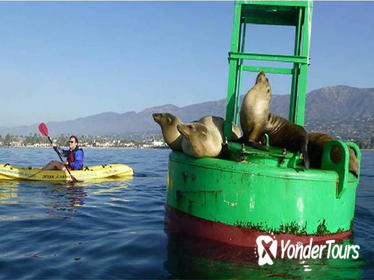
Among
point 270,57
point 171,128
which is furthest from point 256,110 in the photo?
point 171,128

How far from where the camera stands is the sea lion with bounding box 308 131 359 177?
631 centimetres

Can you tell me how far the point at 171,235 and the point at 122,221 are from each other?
1.87 meters

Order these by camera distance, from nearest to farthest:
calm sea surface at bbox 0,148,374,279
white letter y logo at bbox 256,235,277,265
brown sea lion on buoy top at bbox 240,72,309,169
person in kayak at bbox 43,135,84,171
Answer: calm sea surface at bbox 0,148,374,279 → white letter y logo at bbox 256,235,277,265 → brown sea lion on buoy top at bbox 240,72,309,169 → person in kayak at bbox 43,135,84,171

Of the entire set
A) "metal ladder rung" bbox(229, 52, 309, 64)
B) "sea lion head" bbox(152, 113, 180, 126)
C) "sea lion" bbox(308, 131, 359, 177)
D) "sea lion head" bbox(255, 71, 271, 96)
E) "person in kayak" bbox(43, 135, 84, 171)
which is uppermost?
"metal ladder rung" bbox(229, 52, 309, 64)

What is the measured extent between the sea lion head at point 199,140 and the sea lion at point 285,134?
1.06 m

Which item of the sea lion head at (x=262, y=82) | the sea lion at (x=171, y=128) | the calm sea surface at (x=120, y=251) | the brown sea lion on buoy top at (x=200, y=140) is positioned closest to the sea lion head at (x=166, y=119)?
the sea lion at (x=171, y=128)

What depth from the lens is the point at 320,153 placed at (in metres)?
6.64

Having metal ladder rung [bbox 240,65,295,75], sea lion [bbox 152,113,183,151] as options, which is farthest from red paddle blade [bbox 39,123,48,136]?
metal ladder rung [bbox 240,65,295,75]

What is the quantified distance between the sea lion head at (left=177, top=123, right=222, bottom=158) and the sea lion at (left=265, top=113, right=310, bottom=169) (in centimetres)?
106

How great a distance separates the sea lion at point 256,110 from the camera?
269 inches

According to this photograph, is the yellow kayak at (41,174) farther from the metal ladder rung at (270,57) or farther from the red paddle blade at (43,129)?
the metal ladder rung at (270,57)

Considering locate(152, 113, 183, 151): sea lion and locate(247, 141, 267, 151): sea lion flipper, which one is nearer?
locate(247, 141, 267, 151): sea lion flipper

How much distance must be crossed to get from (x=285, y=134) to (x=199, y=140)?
1.48 metres

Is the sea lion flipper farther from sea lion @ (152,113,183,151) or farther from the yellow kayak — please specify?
the yellow kayak
